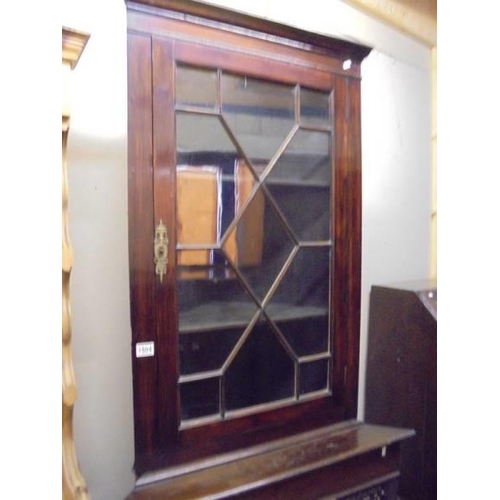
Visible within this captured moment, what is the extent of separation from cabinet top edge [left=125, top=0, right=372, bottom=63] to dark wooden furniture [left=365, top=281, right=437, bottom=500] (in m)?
0.81

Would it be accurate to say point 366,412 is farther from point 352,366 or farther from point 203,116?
point 203,116

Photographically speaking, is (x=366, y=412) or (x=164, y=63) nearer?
(x=164, y=63)

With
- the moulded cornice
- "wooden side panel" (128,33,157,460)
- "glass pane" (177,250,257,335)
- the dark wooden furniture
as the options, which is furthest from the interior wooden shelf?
the moulded cornice

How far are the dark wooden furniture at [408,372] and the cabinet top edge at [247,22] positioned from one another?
0.81 meters

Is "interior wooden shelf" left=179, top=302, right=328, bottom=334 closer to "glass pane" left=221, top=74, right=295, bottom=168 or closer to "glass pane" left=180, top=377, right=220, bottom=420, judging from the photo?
"glass pane" left=180, top=377, right=220, bottom=420

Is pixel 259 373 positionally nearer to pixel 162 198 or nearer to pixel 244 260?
pixel 244 260

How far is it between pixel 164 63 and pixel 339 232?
0.66m

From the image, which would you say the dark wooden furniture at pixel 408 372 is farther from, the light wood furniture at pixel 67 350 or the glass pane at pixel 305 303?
the light wood furniture at pixel 67 350

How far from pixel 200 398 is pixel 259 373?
7.1 inches

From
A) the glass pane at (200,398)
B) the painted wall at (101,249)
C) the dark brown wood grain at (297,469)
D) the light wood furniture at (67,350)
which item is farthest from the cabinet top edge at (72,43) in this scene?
the dark brown wood grain at (297,469)
